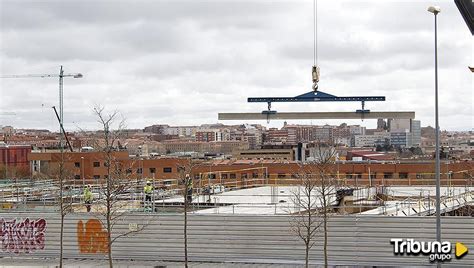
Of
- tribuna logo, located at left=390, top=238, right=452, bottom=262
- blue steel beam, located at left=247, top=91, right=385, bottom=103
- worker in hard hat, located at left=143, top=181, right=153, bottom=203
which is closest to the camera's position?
tribuna logo, located at left=390, top=238, right=452, bottom=262

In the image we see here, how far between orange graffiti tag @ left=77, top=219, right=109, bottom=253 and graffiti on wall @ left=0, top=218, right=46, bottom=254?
2040 mm

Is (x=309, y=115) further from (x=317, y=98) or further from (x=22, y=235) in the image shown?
(x=22, y=235)

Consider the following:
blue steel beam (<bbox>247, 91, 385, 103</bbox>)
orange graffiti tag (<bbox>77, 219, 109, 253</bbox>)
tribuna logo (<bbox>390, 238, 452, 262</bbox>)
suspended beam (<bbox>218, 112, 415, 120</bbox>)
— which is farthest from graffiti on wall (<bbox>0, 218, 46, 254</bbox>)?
tribuna logo (<bbox>390, 238, 452, 262</bbox>)

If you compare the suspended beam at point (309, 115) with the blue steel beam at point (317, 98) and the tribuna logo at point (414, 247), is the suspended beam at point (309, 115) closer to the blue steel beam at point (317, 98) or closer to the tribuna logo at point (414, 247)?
the blue steel beam at point (317, 98)

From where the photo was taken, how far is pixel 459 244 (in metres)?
25.8

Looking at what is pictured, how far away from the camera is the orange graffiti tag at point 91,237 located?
2972cm

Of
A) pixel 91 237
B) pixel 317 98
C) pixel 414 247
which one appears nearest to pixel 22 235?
pixel 91 237

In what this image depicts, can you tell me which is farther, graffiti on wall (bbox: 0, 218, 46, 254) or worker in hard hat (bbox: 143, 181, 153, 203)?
worker in hard hat (bbox: 143, 181, 153, 203)

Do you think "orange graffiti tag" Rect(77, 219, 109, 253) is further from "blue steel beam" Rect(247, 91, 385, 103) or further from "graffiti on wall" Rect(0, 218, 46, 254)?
"blue steel beam" Rect(247, 91, 385, 103)

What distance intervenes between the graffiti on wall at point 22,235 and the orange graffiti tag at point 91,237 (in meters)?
2.04

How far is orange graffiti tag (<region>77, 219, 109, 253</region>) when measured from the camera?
2972 cm

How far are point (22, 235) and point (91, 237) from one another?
12.4ft

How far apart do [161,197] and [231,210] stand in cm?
789

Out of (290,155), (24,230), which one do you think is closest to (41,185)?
(24,230)
